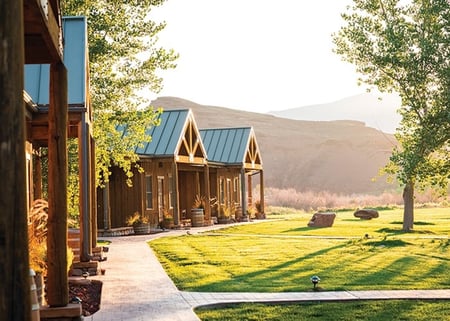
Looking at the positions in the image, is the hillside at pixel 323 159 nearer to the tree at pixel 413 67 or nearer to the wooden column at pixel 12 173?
the tree at pixel 413 67

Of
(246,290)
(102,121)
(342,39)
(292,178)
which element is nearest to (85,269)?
(246,290)

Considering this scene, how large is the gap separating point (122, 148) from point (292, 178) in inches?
3567

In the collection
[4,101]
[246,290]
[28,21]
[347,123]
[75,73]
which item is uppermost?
[347,123]

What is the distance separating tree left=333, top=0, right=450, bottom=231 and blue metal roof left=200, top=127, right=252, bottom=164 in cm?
985

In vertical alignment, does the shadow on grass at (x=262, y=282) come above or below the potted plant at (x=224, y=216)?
below

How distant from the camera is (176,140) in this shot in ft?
94.2

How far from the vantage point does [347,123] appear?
152 m

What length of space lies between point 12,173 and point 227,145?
34.1 meters

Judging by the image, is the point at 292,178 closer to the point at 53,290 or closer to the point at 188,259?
the point at 188,259

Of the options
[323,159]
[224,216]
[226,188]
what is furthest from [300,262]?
[323,159]

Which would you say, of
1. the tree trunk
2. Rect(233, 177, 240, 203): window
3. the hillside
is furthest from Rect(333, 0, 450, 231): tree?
the hillside

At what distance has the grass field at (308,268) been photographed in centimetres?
939

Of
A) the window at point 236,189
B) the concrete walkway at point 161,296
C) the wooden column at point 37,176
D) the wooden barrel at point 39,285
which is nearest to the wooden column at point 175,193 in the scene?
the wooden column at point 37,176

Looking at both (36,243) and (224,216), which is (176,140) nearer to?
(224,216)
